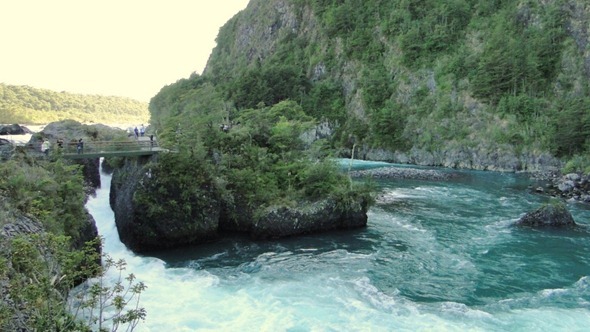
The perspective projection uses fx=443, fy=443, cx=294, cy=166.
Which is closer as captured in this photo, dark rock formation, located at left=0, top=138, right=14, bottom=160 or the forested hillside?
dark rock formation, located at left=0, top=138, right=14, bottom=160

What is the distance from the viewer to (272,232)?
86.9ft

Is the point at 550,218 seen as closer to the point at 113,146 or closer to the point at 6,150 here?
the point at 113,146

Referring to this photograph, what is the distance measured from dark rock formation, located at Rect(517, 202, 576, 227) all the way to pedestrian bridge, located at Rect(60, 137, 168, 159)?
81.9 ft

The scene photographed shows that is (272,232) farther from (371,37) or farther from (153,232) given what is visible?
(371,37)

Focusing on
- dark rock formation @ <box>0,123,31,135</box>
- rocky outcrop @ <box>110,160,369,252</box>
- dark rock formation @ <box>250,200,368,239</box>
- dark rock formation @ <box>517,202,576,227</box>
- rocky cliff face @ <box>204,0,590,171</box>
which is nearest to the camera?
rocky outcrop @ <box>110,160,369,252</box>

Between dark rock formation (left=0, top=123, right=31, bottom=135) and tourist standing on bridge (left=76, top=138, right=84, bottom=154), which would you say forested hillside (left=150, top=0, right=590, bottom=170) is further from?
tourist standing on bridge (left=76, top=138, right=84, bottom=154)

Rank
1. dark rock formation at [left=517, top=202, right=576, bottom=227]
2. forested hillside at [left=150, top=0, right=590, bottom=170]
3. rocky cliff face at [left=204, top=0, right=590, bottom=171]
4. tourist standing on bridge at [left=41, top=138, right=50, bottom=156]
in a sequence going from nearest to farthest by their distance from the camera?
tourist standing on bridge at [left=41, top=138, right=50, bottom=156]
dark rock formation at [left=517, top=202, right=576, bottom=227]
forested hillside at [left=150, top=0, right=590, bottom=170]
rocky cliff face at [left=204, top=0, right=590, bottom=171]

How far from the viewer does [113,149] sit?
86.4ft

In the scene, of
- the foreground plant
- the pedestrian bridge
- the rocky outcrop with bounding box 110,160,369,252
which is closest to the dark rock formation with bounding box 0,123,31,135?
the rocky outcrop with bounding box 110,160,369,252

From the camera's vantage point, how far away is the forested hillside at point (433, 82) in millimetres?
69750

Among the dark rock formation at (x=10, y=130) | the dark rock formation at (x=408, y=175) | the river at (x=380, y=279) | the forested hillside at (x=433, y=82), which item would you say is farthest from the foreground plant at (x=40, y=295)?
the dark rock formation at (x=10, y=130)

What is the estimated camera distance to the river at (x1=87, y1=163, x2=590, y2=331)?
16.3m

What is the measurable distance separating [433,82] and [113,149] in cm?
7169

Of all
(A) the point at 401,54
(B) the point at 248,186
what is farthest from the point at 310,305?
(A) the point at 401,54
